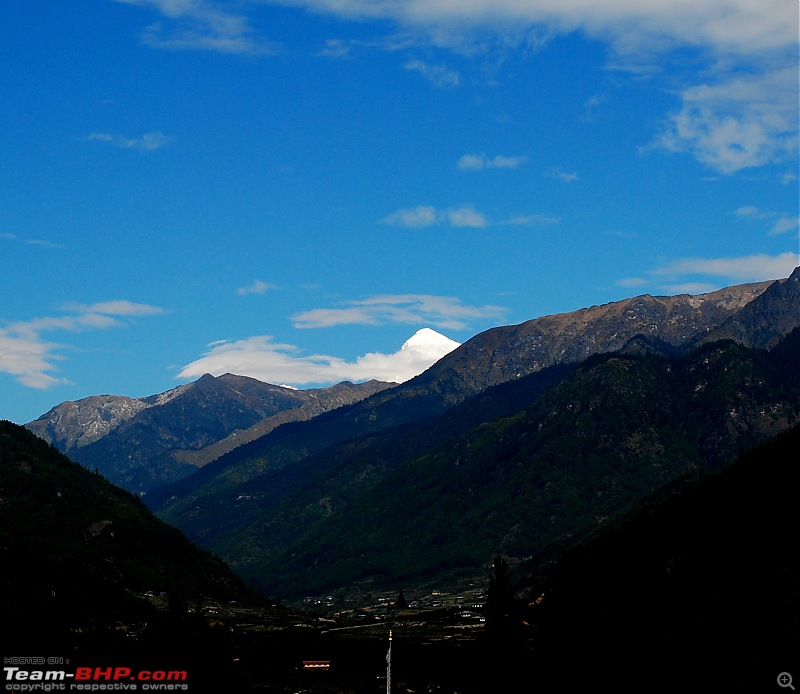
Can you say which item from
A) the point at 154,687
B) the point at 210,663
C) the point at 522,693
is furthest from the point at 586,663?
the point at 154,687

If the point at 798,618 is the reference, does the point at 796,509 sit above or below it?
above

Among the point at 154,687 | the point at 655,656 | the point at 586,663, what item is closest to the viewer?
the point at 154,687

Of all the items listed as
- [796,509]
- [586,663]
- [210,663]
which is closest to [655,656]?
[586,663]

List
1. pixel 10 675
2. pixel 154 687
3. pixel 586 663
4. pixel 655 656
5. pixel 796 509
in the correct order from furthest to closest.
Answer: pixel 796 509, pixel 586 663, pixel 655 656, pixel 10 675, pixel 154 687

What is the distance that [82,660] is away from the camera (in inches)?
7431

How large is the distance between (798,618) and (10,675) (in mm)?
114597

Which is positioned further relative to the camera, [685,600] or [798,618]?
[685,600]

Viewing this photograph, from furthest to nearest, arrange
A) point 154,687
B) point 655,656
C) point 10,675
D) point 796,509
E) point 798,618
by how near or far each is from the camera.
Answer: point 796,509, point 655,656, point 798,618, point 10,675, point 154,687

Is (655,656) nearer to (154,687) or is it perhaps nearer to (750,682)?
(750,682)

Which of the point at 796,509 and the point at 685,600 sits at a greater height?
the point at 796,509

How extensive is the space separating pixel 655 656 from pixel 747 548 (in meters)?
Result: 33.0

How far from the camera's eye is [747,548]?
195 m

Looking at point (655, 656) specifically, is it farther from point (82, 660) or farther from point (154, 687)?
point (82, 660)

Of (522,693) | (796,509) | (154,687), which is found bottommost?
(522,693)
